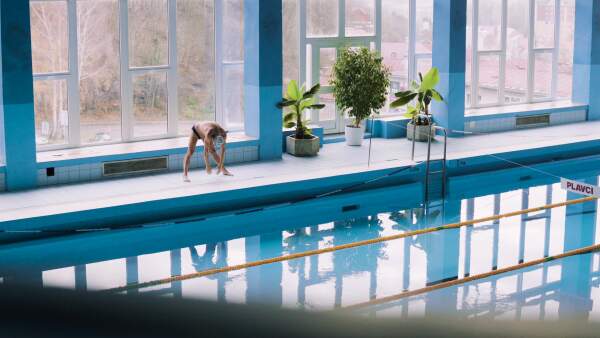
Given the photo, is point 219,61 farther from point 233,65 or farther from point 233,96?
point 233,96

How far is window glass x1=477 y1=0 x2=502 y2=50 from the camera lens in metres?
16.5

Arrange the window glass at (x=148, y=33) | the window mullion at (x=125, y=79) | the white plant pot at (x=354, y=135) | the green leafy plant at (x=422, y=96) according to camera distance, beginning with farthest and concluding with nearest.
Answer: the green leafy plant at (x=422, y=96) → the white plant pot at (x=354, y=135) → the window glass at (x=148, y=33) → the window mullion at (x=125, y=79)

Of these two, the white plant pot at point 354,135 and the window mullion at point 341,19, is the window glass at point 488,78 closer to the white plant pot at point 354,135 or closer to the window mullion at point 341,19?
the window mullion at point 341,19

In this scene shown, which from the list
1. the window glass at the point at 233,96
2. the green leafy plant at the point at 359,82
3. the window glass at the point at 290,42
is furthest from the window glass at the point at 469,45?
the window glass at the point at 233,96

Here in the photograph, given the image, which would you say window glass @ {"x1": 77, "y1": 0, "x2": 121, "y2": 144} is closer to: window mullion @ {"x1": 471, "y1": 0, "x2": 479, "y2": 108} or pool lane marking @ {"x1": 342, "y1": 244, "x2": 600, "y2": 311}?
pool lane marking @ {"x1": 342, "y1": 244, "x2": 600, "y2": 311}

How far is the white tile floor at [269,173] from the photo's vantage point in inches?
412

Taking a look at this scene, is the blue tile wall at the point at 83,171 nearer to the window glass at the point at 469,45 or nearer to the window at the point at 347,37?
the window at the point at 347,37

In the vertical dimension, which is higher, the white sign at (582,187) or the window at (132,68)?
the window at (132,68)

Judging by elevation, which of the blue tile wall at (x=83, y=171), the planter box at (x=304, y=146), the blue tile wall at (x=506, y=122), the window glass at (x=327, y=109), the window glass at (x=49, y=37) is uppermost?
the window glass at (x=49, y=37)

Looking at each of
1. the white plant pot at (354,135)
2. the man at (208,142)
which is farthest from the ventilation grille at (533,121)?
the man at (208,142)

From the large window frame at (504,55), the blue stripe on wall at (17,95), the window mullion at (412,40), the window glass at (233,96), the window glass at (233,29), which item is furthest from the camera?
the large window frame at (504,55)

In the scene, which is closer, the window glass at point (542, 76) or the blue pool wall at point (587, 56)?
the blue pool wall at point (587, 56)

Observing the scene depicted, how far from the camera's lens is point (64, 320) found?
7.56 m

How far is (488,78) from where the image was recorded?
16797mm
